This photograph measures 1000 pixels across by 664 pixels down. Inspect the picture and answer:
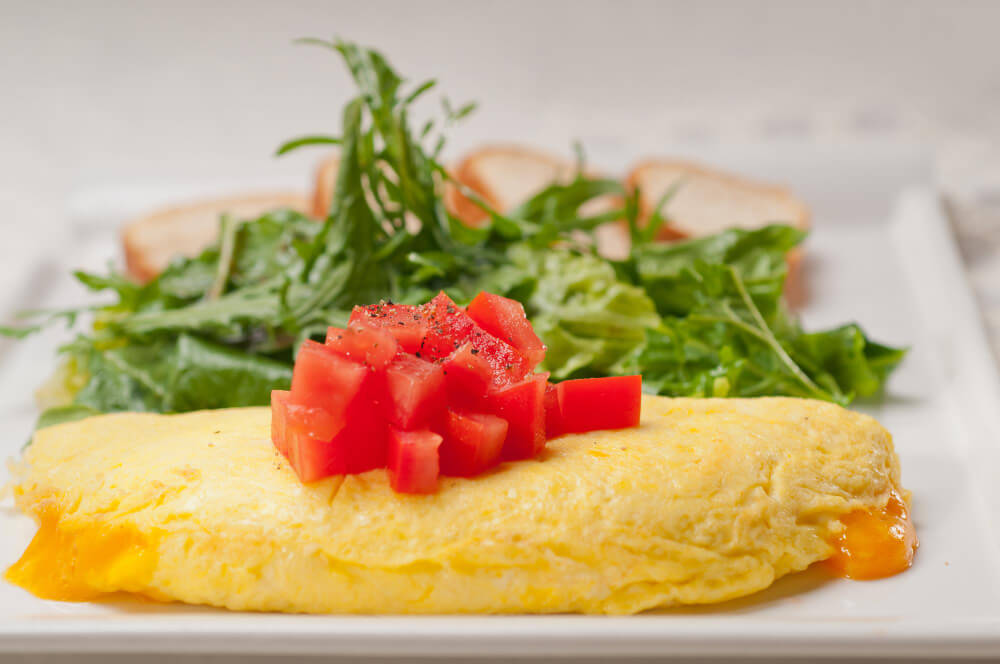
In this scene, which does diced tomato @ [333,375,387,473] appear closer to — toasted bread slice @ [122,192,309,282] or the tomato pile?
the tomato pile

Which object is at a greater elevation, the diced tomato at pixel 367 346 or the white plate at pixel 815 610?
the diced tomato at pixel 367 346

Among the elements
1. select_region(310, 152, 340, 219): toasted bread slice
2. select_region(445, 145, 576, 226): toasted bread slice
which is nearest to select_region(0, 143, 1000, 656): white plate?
select_region(310, 152, 340, 219): toasted bread slice

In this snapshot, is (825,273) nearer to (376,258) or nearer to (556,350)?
(556,350)

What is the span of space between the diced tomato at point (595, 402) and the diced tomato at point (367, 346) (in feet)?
1.92

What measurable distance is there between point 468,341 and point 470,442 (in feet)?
1.01

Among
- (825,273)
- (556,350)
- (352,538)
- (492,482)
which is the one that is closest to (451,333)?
(492,482)

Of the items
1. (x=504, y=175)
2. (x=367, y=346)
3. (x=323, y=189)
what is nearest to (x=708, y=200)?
(x=504, y=175)

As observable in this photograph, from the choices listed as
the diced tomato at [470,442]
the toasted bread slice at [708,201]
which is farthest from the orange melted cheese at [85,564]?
the toasted bread slice at [708,201]

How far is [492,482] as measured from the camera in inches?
103

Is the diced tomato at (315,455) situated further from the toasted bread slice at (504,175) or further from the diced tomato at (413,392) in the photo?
the toasted bread slice at (504,175)

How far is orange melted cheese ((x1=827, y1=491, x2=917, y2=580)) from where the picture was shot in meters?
2.68

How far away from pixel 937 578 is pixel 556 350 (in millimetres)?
1642

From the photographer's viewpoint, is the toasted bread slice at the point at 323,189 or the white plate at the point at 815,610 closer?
the white plate at the point at 815,610

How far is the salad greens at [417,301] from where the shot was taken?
377 centimetres
